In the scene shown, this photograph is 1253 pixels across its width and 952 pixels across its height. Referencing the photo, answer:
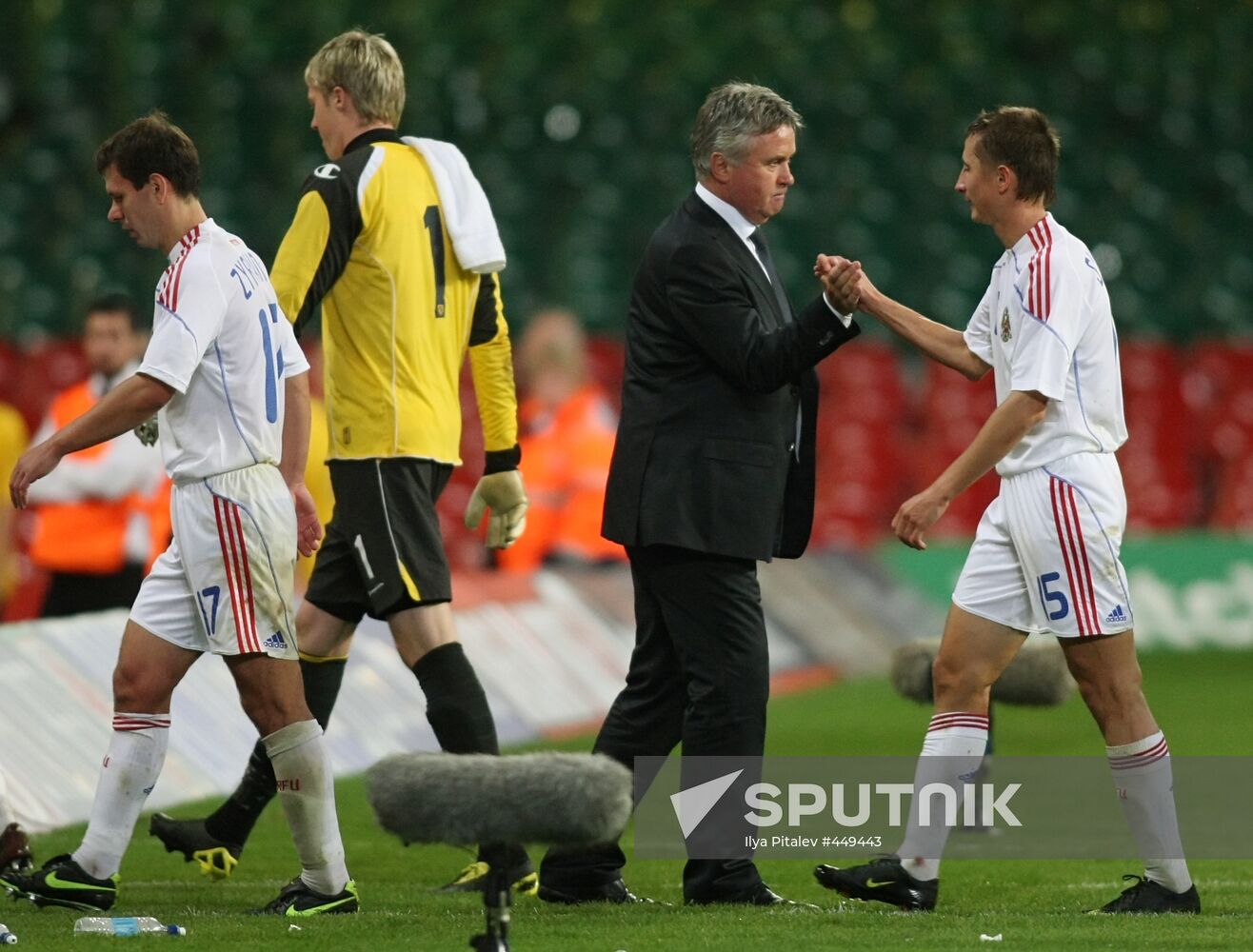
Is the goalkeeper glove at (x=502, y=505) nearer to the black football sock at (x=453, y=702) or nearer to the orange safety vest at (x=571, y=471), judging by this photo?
the black football sock at (x=453, y=702)

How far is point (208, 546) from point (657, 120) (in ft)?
41.5

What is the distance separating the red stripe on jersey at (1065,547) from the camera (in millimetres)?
4695

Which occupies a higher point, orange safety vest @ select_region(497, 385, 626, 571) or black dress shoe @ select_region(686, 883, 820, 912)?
orange safety vest @ select_region(497, 385, 626, 571)

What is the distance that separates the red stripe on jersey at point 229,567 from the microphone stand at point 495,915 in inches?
43.3

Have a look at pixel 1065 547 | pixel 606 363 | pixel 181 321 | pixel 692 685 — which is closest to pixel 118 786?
pixel 181 321

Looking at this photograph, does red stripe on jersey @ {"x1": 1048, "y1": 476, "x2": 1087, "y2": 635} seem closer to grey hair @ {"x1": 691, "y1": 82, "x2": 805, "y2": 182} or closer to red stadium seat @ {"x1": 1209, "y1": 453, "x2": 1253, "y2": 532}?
grey hair @ {"x1": 691, "y1": 82, "x2": 805, "y2": 182}

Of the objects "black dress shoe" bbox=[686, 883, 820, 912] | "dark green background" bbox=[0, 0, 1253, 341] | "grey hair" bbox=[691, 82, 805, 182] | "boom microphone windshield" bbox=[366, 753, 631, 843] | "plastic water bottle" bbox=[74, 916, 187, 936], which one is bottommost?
"black dress shoe" bbox=[686, 883, 820, 912]

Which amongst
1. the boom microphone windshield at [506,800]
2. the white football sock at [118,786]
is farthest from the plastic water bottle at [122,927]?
the boom microphone windshield at [506,800]

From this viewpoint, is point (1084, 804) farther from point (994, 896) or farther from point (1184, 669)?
point (1184, 669)

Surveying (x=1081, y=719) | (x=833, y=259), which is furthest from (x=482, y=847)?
(x=1081, y=719)

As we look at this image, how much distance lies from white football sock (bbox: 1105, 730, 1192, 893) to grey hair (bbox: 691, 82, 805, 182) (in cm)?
163

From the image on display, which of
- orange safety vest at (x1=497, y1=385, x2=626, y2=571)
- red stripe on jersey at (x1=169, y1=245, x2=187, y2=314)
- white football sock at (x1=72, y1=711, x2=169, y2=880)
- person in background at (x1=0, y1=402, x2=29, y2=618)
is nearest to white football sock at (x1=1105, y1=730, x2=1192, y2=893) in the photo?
white football sock at (x1=72, y1=711, x2=169, y2=880)

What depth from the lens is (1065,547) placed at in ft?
15.4

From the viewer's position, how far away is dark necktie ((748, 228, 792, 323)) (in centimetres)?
504
